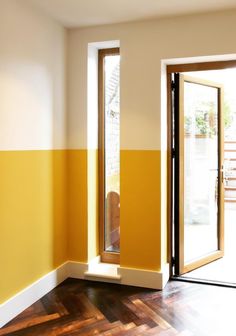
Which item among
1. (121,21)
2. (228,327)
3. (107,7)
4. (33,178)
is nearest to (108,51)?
(121,21)

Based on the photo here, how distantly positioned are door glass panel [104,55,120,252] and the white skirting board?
1.33ft

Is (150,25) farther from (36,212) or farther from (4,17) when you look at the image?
(36,212)

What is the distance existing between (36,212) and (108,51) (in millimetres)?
1850

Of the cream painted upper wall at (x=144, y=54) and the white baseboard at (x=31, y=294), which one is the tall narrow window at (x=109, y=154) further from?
the white baseboard at (x=31, y=294)

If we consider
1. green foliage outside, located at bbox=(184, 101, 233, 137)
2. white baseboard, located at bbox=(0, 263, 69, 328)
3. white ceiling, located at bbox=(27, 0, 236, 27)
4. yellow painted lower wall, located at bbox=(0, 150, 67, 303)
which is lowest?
white baseboard, located at bbox=(0, 263, 69, 328)

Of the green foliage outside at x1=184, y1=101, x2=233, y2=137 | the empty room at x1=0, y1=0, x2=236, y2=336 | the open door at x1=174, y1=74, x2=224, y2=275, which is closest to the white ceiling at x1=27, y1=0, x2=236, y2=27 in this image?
the empty room at x1=0, y1=0, x2=236, y2=336

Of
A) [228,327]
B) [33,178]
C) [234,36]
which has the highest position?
[234,36]

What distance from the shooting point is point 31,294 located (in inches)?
122

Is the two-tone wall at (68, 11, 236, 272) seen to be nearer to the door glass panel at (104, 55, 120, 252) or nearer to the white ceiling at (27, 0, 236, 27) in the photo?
the white ceiling at (27, 0, 236, 27)

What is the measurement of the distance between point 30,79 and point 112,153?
1.23 m

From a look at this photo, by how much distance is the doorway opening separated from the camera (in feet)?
12.1

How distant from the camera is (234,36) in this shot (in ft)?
10.3

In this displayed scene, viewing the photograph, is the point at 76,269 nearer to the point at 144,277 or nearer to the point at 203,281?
the point at 144,277

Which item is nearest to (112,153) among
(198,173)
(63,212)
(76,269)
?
(63,212)
